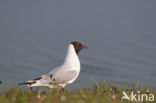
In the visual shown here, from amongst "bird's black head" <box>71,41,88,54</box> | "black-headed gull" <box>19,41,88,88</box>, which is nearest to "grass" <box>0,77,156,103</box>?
"black-headed gull" <box>19,41,88,88</box>

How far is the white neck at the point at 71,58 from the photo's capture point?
431 inches

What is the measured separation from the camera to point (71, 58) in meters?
11.0

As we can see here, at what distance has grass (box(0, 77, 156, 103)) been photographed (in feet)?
22.1

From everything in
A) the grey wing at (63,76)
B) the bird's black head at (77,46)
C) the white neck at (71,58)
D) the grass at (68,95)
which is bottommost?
the grass at (68,95)

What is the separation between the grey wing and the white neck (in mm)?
321

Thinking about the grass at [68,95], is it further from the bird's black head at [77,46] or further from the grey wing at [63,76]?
the bird's black head at [77,46]

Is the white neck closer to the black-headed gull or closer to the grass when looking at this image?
the black-headed gull

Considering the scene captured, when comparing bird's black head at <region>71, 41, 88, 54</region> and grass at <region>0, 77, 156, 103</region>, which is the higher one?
bird's black head at <region>71, 41, 88, 54</region>

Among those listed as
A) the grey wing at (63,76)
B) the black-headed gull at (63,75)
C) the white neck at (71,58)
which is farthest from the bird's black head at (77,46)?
→ the grey wing at (63,76)

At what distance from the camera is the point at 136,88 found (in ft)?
36.1

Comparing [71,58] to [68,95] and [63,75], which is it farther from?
[68,95]

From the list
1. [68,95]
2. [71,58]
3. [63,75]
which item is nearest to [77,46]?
[71,58]

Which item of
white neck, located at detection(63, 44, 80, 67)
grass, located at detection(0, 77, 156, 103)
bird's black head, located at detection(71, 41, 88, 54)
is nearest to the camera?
grass, located at detection(0, 77, 156, 103)

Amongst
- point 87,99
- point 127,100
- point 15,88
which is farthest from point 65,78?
point 87,99
